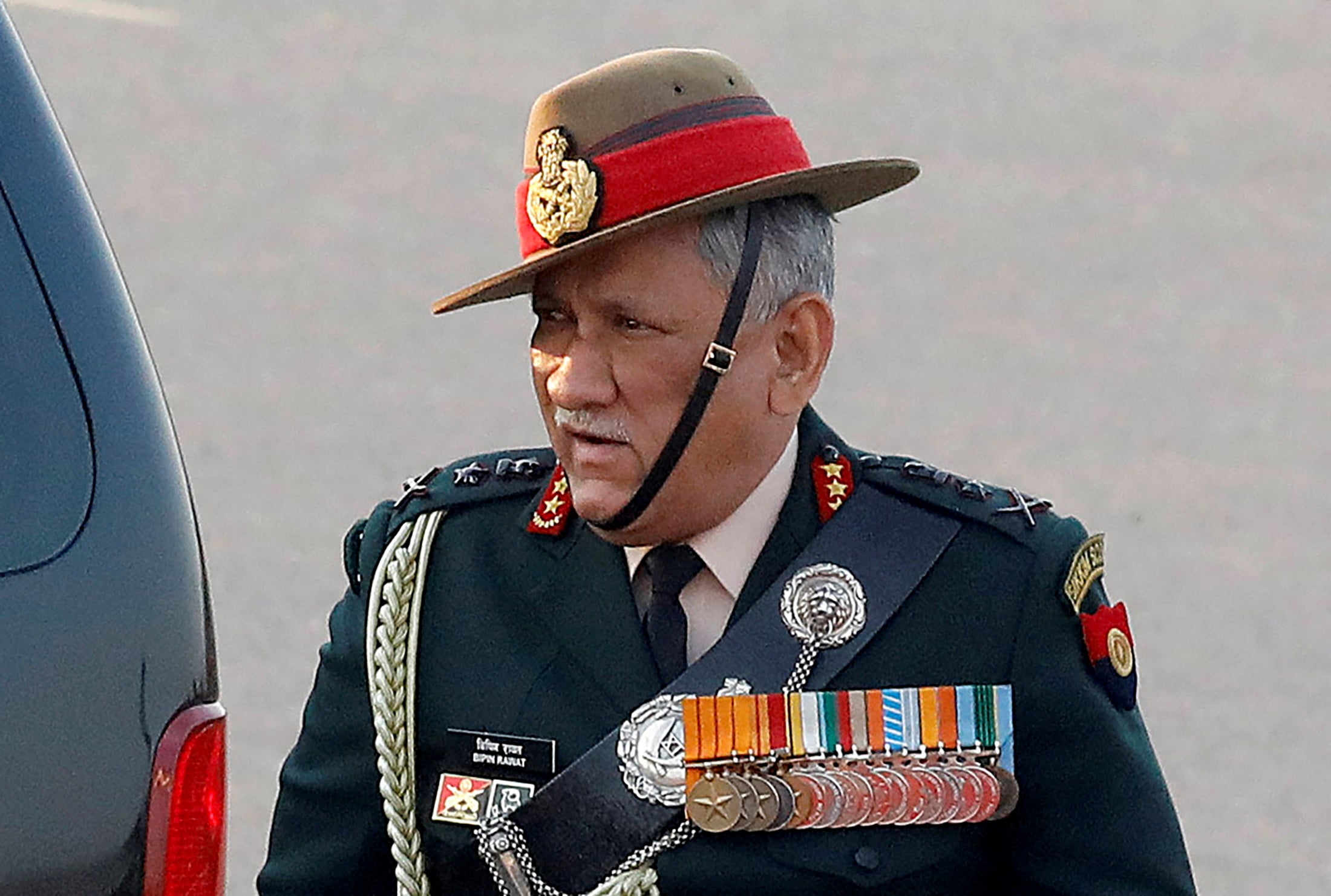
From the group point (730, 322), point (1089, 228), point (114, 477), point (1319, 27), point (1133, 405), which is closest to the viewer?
point (114, 477)

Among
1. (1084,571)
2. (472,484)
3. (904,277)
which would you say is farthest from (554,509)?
(904,277)

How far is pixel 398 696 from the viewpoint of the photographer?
2982 mm

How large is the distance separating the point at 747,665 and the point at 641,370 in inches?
13.9

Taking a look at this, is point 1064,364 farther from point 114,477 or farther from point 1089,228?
point 114,477

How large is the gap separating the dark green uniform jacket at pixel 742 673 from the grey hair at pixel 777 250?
0.77 ft

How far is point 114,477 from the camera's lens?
2514 mm

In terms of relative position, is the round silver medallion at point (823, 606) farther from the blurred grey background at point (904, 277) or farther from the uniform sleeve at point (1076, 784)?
the blurred grey background at point (904, 277)

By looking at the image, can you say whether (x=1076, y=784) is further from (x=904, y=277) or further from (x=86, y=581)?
(x=904, y=277)

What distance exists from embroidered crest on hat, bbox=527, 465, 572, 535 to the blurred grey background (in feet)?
7.87

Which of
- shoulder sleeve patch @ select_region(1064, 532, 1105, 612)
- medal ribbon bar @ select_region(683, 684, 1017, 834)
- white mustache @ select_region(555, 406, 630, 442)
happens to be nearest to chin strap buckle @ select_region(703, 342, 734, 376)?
white mustache @ select_region(555, 406, 630, 442)

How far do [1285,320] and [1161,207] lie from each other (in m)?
0.95

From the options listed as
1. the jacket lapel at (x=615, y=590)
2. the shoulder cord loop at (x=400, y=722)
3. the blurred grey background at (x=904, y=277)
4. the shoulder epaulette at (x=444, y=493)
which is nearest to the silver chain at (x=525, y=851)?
the shoulder cord loop at (x=400, y=722)

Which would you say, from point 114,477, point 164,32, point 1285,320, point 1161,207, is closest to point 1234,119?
point 1161,207

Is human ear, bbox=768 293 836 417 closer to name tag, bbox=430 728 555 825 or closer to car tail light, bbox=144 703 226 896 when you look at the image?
name tag, bbox=430 728 555 825
